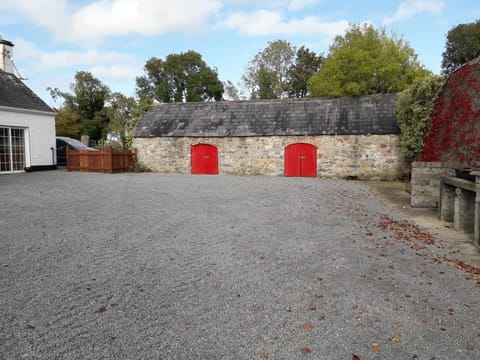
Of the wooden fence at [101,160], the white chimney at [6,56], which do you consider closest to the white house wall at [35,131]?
the wooden fence at [101,160]

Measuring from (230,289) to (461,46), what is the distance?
1891 inches

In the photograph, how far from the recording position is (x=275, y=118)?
20219 mm

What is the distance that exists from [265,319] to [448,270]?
3.03 m

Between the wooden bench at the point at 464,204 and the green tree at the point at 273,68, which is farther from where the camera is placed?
the green tree at the point at 273,68

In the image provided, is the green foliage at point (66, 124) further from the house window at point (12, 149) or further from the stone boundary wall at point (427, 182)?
the stone boundary wall at point (427, 182)

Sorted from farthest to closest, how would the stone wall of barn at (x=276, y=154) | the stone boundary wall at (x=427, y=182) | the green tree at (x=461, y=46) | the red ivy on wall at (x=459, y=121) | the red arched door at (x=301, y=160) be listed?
the green tree at (x=461, y=46), the red arched door at (x=301, y=160), the stone wall of barn at (x=276, y=154), the red ivy on wall at (x=459, y=121), the stone boundary wall at (x=427, y=182)

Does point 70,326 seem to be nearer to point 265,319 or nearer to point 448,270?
point 265,319

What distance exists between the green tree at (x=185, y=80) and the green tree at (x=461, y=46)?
29.4 metres

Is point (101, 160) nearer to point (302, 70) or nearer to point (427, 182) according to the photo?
point (427, 182)

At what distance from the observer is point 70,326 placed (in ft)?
10.6

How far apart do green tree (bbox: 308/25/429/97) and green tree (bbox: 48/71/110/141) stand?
85.7 feet

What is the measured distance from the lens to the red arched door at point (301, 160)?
18.8 metres

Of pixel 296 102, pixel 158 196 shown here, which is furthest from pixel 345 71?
pixel 158 196

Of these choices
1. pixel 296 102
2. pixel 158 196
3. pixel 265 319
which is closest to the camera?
pixel 265 319
